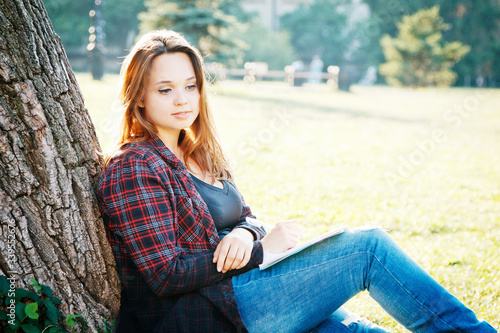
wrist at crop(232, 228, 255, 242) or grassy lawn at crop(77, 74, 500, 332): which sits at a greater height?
wrist at crop(232, 228, 255, 242)

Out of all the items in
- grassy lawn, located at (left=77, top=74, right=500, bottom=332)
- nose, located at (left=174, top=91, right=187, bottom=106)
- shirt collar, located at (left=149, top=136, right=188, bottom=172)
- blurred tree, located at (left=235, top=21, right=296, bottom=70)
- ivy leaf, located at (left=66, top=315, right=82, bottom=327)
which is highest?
blurred tree, located at (left=235, top=21, right=296, bottom=70)

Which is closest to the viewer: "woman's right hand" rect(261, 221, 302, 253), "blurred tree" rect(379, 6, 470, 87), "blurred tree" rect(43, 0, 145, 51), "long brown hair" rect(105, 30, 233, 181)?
"woman's right hand" rect(261, 221, 302, 253)

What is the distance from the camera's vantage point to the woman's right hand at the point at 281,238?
2016mm

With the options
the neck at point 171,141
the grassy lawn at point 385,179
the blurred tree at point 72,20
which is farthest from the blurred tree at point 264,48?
the neck at point 171,141

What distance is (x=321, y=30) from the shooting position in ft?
144

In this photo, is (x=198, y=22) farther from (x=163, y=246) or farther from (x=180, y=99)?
(x=163, y=246)

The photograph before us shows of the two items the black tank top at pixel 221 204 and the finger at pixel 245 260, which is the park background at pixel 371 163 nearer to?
the black tank top at pixel 221 204

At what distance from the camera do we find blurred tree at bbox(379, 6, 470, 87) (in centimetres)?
2684

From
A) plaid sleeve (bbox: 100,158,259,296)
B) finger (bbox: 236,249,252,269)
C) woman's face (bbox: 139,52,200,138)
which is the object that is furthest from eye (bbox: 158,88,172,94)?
finger (bbox: 236,249,252,269)

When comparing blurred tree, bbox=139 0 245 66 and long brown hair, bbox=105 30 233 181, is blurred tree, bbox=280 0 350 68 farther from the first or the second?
long brown hair, bbox=105 30 233 181

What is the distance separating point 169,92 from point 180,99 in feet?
0.21

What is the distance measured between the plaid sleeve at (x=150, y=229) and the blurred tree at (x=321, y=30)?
4361 centimetres

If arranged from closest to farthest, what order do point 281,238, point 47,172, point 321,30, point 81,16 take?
point 47,172, point 281,238, point 81,16, point 321,30

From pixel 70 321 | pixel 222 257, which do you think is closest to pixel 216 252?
pixel 222 257
